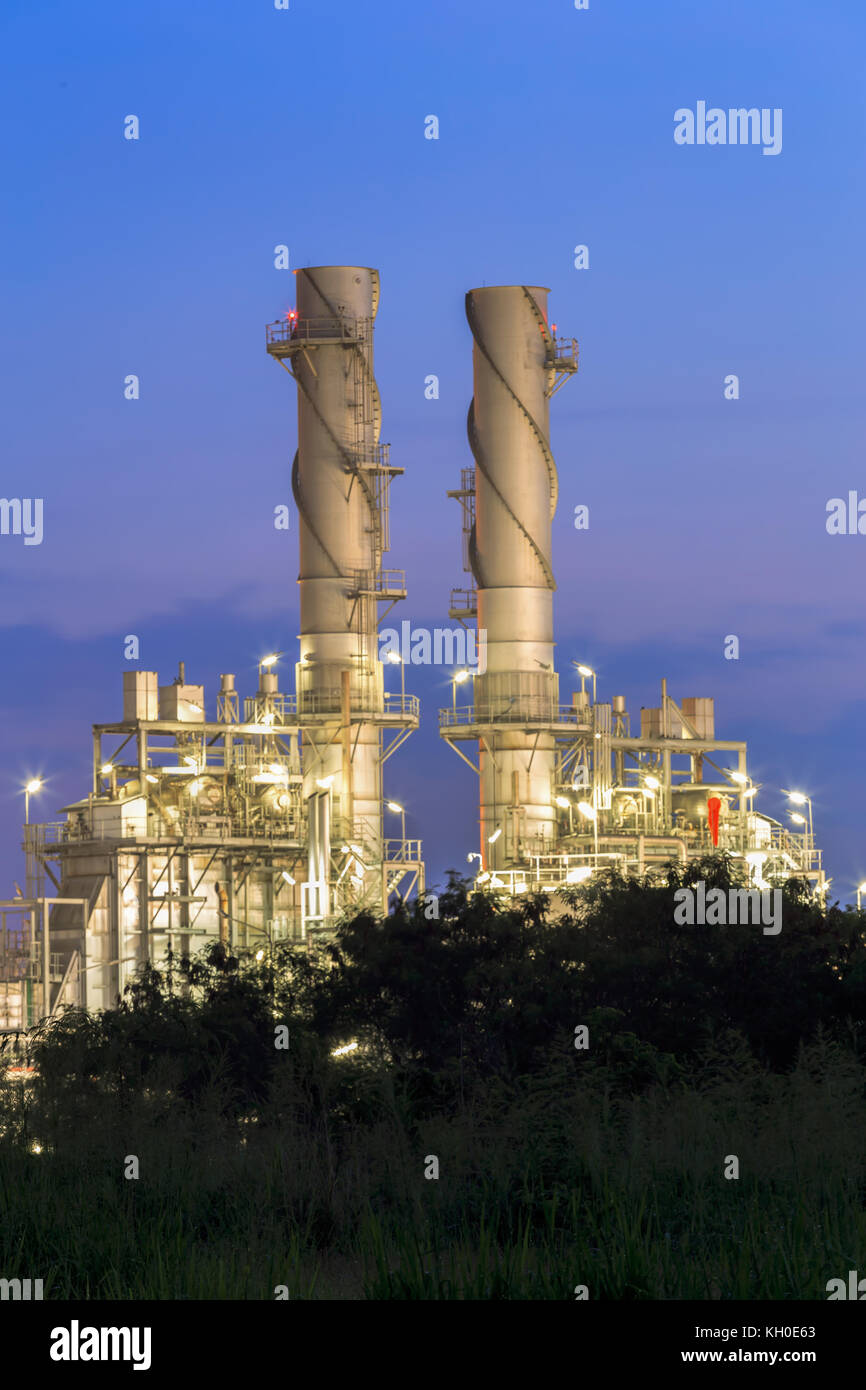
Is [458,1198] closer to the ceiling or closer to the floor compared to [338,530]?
closer to the floor

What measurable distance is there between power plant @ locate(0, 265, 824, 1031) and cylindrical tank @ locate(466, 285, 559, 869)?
0.27 feet

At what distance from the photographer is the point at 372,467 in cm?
7812

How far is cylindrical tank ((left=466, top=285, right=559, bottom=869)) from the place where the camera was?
77.0 meters

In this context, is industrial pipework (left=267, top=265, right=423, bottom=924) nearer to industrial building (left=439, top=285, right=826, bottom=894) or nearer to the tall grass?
industrial building (left=439, top=285, right=826, bottom=894)

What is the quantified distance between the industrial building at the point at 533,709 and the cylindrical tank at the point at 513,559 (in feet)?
0.13

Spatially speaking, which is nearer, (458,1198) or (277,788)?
(458,1198)

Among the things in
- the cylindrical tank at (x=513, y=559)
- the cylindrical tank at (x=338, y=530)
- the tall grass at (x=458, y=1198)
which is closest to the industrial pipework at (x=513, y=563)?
the cylindrical tank at (x=513, y=559)

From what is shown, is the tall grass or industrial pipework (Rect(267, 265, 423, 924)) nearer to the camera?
the tall grass

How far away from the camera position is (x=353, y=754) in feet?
252

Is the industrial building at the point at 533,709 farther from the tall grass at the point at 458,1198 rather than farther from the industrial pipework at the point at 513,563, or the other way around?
the tall grass at the point at 458,1198

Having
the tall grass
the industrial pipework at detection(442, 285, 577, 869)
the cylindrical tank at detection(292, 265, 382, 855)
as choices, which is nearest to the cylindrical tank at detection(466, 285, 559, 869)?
the industrial pipework at detection(442, 285, 577, 869)

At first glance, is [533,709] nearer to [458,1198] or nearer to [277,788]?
[277,788]

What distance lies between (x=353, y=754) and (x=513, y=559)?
9581 mm

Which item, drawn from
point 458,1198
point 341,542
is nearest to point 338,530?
point 341,542
